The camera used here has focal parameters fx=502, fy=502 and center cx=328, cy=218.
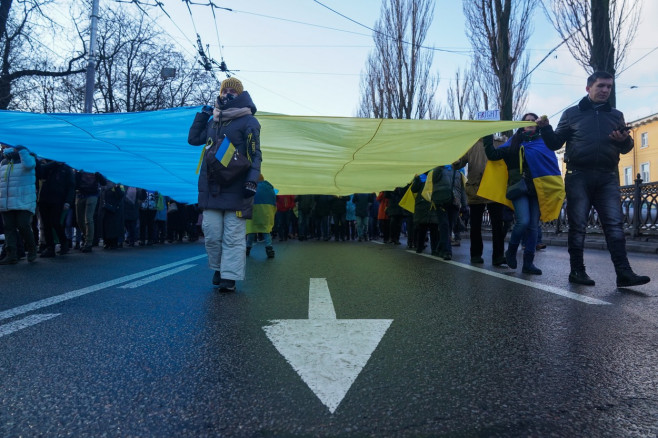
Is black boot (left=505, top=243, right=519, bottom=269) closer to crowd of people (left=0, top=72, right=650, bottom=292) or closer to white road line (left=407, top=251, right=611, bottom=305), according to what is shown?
crowd of people (left=0, top=72, right=650, bottom=292)

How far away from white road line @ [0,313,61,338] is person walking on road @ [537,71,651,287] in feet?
16.1

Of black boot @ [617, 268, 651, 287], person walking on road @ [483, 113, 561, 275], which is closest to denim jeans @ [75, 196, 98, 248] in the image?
person walking on road @ [483, 113, 561, 275]

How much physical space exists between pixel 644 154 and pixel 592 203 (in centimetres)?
4569

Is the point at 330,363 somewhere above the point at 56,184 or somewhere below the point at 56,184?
below

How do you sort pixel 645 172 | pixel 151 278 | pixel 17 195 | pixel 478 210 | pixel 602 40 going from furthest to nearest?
pixel 645 172
pixel 602 40
pixel 17 195
pixel 478 210
pixel 151 278

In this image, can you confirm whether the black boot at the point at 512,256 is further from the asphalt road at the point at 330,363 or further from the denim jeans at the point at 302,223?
the denim jeans at the point at 302,223

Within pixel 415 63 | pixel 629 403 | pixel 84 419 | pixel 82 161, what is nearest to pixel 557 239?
pixel 82 161

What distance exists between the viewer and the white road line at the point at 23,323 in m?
3.15

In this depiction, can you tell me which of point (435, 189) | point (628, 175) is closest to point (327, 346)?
point (435, 189)

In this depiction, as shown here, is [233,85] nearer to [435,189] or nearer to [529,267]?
[529,267]

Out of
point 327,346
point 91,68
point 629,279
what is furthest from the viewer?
point 91,68

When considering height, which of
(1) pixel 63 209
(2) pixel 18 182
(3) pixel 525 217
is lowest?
(3) pixel 525 217

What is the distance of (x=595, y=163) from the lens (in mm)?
5129

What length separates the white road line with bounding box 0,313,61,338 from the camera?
10.3ft
